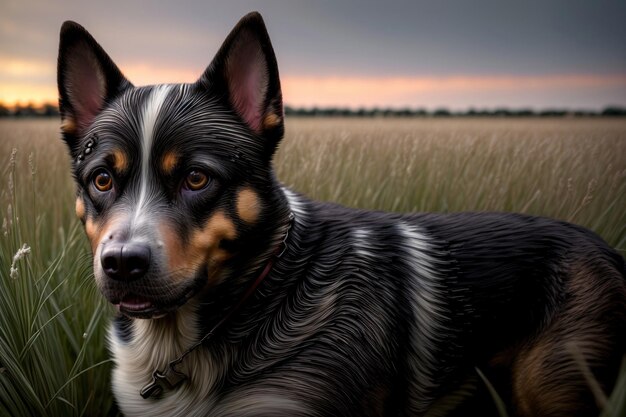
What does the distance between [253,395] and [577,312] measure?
1.51 m

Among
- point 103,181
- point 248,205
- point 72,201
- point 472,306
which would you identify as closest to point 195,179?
point 248,205

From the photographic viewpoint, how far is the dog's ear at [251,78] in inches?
96.4

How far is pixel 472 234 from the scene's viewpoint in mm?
2816

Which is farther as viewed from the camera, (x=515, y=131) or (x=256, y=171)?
(x=515, y=131)


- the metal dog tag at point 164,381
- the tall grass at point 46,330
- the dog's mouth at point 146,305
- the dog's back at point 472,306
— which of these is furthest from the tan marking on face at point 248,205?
the tall grass at point 46,330

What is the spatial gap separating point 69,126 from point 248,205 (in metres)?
1.00

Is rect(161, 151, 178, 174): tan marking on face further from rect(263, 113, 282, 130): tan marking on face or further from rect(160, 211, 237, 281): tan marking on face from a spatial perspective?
rect(263, 113, 282, 130): tan marking on face

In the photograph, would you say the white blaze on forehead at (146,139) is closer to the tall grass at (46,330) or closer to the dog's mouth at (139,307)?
the dog's mouth at (139,307)

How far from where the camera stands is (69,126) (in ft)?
8.93

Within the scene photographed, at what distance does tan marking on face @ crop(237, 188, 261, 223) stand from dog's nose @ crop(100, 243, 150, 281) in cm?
48

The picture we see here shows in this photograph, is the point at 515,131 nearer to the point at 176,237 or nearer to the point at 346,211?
the point at 346,211

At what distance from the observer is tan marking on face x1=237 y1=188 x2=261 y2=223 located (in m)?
2.45

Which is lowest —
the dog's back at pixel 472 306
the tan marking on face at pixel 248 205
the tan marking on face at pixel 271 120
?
the dog's back at pixel 472 306

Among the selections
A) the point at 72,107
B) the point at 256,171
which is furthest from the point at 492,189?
the point at 72,107
